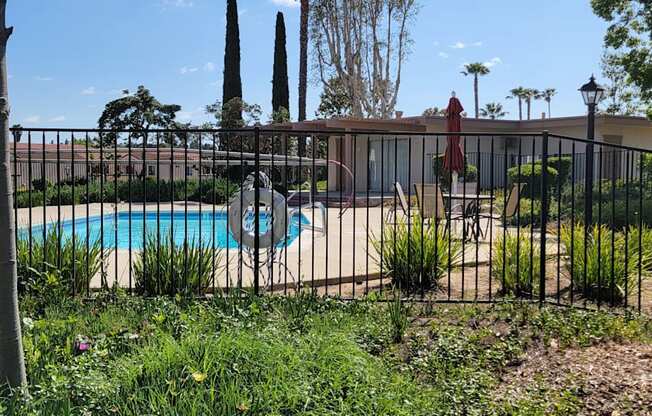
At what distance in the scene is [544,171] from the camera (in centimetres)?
489

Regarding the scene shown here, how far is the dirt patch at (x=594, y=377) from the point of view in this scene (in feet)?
9.91

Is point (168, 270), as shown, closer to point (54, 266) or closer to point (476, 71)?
point (54, 266)

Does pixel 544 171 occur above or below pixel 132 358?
above

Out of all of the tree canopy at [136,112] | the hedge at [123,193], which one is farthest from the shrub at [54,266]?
the tree canopy at [136,112]

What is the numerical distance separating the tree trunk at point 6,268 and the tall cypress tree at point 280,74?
2760 cm

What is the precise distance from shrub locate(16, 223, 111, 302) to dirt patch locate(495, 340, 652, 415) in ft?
10.9

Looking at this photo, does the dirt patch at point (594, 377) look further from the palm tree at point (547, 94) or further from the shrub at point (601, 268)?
the palm tree at point (547, 94)

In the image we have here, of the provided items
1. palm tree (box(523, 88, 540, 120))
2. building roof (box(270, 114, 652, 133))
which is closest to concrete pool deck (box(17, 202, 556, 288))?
building roof (box(270, 114, 652, 133))

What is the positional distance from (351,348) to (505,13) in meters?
13.8

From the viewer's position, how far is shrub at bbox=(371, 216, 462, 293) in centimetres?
533

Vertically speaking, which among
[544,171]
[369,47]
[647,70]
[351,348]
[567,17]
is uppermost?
[369,47]

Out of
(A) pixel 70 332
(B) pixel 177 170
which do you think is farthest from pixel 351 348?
(B) pixel 177 170

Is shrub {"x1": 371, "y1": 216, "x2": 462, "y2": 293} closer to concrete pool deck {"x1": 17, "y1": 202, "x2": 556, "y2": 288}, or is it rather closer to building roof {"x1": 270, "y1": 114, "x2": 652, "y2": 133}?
concrete pool deck {"x1": 17, "y1": 202, "x2": 556, "y2": 288}

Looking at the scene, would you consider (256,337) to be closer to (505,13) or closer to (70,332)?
(70,332)
